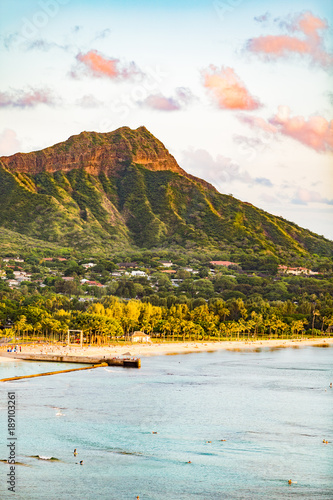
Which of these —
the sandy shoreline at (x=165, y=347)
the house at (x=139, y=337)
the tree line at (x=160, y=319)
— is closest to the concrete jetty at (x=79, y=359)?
the sandy shoreline at (x=165, y=347)

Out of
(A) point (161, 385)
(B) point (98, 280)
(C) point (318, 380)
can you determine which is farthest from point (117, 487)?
(B) point (98, 280)

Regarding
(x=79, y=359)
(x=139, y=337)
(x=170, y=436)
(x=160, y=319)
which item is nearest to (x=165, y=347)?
(x=139, y=337)

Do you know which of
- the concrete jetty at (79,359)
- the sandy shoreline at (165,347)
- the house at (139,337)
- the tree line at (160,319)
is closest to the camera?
the concrete jetty at (79,359)

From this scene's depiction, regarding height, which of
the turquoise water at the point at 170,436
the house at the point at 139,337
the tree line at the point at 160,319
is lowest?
the turquoise water at the point at 170,436

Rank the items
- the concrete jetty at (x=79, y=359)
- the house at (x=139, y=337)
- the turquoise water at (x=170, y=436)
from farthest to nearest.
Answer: the house at (x=139, y=337)
the concrete jetty at (x=79, y=359)
the turquoise water at (x=170, y=436)

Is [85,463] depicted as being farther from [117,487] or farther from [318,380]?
[318,380]

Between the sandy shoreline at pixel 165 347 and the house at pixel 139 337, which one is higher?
the house at pixel 139 337

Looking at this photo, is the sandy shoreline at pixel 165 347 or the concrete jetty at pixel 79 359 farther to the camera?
the sandy shoreline at pixel 165 347

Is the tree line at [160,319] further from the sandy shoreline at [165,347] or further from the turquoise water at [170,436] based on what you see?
the turquoise water at [170,436]
